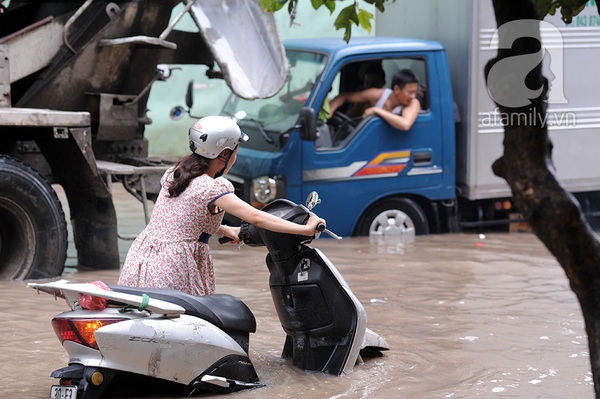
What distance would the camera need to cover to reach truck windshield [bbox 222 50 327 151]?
32.7 feet

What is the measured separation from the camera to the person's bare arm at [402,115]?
995 centimetres

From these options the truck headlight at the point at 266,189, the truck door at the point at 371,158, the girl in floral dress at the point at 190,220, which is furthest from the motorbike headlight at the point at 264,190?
the girl in floral dress at the point at 190,220

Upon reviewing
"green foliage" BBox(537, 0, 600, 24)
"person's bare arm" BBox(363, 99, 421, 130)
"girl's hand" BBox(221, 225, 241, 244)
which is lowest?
"girl's hand" BBox(221, 225, 241, 244)

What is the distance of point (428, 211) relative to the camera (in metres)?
10.6

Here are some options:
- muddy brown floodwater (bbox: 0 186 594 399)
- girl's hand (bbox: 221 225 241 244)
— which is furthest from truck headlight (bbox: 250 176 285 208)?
girl's hand (bbox: 221 225 241 244)

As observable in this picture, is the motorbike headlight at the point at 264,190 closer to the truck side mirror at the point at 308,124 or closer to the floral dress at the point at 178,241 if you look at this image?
the truck side mirror at the point at 308,124

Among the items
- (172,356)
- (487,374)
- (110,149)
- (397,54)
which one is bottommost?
(487,374)

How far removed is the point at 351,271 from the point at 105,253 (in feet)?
6.69

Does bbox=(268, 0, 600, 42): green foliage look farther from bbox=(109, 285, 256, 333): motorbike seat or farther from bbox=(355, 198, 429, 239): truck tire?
bbox=(355, 198, 429, 239): truck tire

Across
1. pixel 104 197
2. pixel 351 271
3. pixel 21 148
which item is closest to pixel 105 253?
pixel 104 197

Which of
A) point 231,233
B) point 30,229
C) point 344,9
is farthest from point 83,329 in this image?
point 30,229

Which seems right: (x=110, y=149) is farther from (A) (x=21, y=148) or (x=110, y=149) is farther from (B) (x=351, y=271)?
(B) (x=351, y=271)

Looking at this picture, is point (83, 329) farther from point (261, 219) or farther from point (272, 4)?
point (272, 4)

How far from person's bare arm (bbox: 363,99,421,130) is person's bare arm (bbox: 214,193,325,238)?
4899 mm
